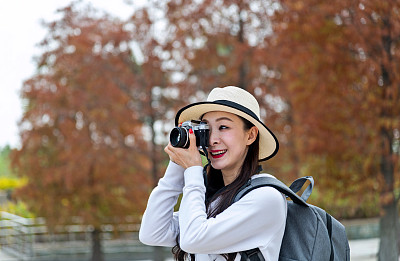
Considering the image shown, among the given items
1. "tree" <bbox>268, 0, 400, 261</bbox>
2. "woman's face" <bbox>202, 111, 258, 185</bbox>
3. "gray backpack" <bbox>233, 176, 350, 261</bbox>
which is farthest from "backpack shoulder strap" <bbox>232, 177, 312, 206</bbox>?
"tree" <bbox>268, 0, 400, 261</bbox>

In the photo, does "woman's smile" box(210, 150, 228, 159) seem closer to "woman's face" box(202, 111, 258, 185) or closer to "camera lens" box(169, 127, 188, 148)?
"woman's face" box(202, 111, 258, 185)

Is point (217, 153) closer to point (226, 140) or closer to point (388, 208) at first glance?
point (226, 140)

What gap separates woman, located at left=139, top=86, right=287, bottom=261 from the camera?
189cm

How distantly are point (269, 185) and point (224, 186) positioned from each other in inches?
11.1

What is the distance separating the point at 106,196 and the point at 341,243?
7.90 meters

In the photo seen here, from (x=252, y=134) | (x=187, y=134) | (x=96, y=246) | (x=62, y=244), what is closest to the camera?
(x=187, y=134)

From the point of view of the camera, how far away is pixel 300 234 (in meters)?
1.97

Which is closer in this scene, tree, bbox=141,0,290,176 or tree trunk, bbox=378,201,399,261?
tree trunk, bbox=378,201,399,261

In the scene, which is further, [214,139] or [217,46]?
[217,46]

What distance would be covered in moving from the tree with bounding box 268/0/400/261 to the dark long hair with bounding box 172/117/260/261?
16.1 feet

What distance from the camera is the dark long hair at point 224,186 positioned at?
80.3 inches

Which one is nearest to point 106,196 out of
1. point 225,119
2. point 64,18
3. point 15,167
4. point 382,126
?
point 15,167

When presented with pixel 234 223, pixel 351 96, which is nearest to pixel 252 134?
pixel 234 223

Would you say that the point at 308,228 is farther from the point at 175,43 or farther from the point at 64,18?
the point at 64,18
